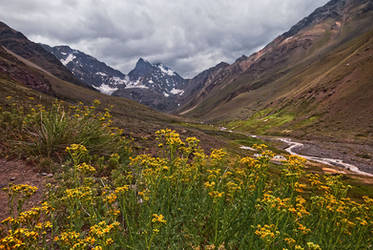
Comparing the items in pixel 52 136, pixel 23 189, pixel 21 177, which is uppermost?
pixel 23 189

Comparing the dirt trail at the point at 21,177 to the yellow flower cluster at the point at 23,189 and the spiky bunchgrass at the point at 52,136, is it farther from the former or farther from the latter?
the yellow flower cluster at the point at 23,189

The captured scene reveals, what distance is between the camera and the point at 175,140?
5.51 meters

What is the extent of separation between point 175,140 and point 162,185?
151 cm

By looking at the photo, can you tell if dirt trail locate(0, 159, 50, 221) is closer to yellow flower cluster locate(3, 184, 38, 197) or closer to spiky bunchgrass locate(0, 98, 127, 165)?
spiky bunchgrass locate(0, 98, 127, 165)

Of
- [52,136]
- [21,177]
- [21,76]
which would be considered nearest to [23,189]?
[21,177]

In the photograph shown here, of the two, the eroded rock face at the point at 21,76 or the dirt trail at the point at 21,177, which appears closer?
the dirt trail at the point at 21,177

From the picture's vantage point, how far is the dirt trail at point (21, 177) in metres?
5.97

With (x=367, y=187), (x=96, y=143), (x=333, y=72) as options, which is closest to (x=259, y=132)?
(x=333, y=72)

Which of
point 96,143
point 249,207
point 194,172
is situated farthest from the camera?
point 96,143

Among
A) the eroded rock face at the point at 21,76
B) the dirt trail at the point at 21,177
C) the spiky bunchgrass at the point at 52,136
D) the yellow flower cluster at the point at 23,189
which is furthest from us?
the eroded rock face at the point at 21,76

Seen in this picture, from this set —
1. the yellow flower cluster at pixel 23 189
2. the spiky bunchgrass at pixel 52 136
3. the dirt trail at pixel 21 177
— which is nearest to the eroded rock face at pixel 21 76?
the spiky bunchgrass at pixel 52 136

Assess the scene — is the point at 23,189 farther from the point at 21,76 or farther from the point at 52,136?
the point at 21,76

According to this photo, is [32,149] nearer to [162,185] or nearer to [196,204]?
[162,185]

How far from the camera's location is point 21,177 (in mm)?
6895
